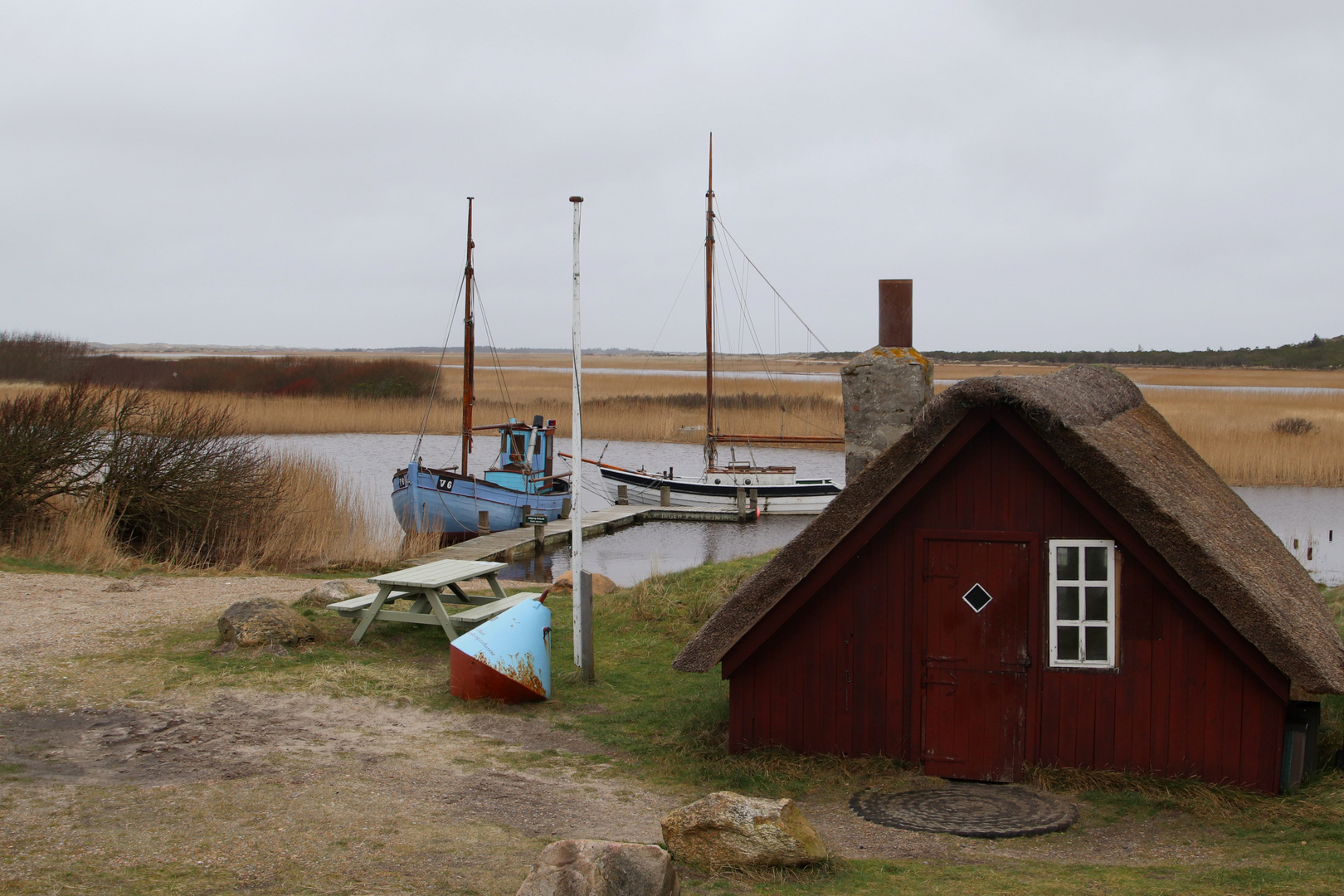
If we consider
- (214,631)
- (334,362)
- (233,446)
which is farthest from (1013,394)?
(334,362)

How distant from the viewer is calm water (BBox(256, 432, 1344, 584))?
71.2 feet

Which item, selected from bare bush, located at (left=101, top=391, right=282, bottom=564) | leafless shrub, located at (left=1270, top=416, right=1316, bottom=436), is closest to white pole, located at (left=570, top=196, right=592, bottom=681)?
bare bush, located at (left=101, top=391, right=282, bottom=564)

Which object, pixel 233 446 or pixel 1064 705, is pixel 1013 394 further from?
pixel 233 446

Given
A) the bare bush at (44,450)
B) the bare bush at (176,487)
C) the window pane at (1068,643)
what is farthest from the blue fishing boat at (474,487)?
the window pane at (1068,643)

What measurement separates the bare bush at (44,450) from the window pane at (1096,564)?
597 inches

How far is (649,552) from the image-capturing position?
24.9 m

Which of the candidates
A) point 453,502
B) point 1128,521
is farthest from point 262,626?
point 453,502

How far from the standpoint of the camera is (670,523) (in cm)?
3016

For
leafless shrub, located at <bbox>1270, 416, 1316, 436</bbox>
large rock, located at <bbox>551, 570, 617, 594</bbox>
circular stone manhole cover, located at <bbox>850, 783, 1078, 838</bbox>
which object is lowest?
circular stone manhole cover, located at <bbox>850, 783, 1078, 838</bbox>

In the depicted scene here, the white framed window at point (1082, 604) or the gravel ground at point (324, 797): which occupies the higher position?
the white framed window at point (1082, 604)

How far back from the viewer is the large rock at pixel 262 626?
31.4 feet

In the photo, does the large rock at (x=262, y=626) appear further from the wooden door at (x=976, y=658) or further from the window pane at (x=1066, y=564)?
the window pane at (x=1066, y=564)

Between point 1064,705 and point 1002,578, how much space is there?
35.5 inches

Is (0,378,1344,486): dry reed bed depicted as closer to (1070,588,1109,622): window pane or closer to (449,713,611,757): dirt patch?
(1070,588,1109,622): window pane
